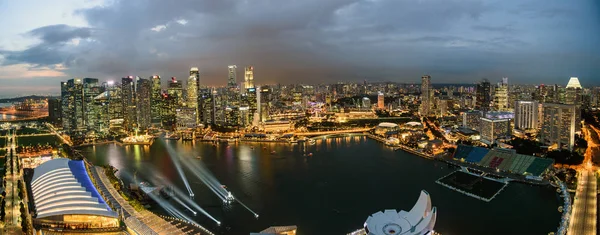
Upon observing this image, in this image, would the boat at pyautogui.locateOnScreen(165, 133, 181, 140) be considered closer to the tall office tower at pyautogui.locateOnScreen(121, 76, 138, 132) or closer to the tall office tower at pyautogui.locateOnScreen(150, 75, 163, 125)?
the tall office tower at pyautogui.locateOnScreen(121, 76, 138, 132)

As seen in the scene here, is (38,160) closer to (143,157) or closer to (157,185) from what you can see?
(143,157)

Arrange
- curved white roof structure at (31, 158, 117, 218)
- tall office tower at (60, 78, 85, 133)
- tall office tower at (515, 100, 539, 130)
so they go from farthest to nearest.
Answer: tall office tower at (60, 78, 85, 133) → tall office tower at (515, 100, 539, 130) → curved white roof structure at (31, 158, 117, 218)

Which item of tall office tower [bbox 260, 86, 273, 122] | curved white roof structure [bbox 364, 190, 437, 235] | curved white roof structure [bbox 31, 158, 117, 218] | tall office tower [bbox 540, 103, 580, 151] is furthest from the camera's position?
tall office tower [bbox 260, 86, 273, 122]

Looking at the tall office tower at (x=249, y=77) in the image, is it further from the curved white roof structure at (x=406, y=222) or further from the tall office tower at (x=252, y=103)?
the curved white roof structure at (x=406, y=222)

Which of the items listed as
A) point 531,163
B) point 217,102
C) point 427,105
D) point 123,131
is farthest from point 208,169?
point 427,105

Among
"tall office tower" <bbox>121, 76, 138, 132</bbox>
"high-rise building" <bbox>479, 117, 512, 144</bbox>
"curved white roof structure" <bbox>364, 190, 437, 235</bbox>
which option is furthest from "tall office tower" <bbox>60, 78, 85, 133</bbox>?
"high-rise building" <bbox>479, 117, 512, 144</bbox>

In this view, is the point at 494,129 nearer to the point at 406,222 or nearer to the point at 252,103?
the point at 406,222

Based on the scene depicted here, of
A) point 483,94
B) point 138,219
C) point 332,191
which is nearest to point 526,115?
point 483,94
